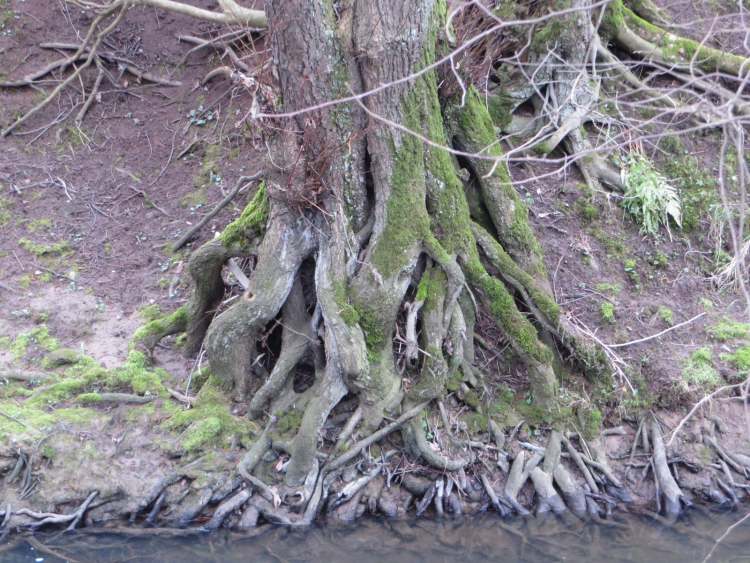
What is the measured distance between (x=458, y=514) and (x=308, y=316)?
2.27 metres

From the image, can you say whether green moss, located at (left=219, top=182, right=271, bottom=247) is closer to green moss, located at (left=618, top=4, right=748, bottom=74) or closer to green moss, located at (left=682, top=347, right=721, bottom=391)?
green moss, located at (left=682, top=347, right=721, bottom=391)

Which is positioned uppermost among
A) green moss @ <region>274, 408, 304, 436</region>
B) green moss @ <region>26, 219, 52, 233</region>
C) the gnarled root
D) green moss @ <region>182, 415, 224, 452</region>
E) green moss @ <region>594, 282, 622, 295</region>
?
green moss @ <region>26, 219, 52, 233</region>

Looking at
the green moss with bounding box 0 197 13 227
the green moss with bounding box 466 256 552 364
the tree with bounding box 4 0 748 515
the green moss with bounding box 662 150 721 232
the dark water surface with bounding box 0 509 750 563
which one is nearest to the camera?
the dark water surface with bounding box 0 509 750 563

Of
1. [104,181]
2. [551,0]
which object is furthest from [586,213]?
[104,181]

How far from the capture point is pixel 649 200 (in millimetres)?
7832

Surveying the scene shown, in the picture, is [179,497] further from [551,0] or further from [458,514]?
[551,0]

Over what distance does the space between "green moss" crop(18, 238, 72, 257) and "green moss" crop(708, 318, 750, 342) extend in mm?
7525

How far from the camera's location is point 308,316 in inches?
259

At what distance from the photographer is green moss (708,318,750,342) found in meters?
7.17

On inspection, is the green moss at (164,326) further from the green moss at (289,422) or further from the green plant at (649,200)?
the green plant at (649,200)

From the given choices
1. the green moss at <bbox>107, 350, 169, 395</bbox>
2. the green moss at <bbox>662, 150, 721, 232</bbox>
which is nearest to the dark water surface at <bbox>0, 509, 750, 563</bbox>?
the green moss at <bbox>107, 350, 169, 395</bbox>

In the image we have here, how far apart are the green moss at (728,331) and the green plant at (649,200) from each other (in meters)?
1.29

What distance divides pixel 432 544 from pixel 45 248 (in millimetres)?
5924

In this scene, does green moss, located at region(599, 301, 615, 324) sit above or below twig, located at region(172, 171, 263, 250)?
below
